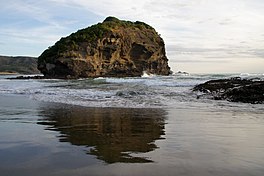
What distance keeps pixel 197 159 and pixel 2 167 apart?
2400 mm

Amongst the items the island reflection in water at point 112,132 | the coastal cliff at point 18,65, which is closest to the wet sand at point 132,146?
the island reflection in water at point 112,132

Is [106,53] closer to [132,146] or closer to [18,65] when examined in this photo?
[132,146]

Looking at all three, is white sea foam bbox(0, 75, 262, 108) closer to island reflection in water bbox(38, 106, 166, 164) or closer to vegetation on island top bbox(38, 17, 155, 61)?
island reflection in water bbox(38, 106, 166, 164)

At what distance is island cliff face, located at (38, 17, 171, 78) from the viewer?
6506 cm

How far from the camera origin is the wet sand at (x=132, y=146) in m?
→ 3.84

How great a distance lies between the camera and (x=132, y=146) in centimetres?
507

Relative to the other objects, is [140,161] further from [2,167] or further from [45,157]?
[2,167]

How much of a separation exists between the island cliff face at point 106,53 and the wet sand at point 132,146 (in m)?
55.9

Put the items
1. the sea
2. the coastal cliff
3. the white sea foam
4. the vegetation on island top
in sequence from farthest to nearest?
the coastal cliff
the vegetation on island top
the white sea foam
the sea

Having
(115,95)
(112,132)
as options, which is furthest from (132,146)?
(115,95)

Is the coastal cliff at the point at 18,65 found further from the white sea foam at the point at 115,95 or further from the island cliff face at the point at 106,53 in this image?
the white sea foam at the point at 115,95

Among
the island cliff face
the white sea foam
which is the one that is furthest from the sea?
the island cliff face

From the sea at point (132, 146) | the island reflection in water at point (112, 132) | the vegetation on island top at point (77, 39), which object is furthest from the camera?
the vegetation on island top at point (77, 39)

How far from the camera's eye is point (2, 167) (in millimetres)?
3828
